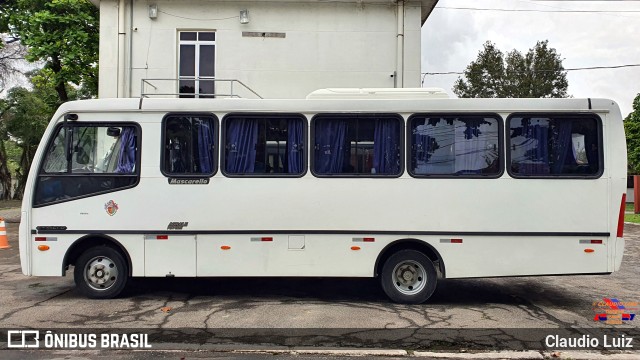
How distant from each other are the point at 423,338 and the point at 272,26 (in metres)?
11.0

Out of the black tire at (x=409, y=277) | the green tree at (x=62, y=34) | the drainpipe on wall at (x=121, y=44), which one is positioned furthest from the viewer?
the green tree at (x=62, y=34)

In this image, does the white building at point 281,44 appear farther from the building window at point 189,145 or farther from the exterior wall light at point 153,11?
the building window at point 189,145

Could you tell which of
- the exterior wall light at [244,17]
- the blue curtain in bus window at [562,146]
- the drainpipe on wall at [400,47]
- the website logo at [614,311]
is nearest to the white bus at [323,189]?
the blue curtain in bus window at [562,146]

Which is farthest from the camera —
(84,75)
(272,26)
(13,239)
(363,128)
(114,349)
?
(84,75)

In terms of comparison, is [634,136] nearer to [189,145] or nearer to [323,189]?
[323,189]

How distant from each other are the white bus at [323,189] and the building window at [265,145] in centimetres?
2

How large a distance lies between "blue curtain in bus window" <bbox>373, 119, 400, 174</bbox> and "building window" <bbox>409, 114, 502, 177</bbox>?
24 cm

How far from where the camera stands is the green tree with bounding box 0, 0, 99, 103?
55.2ft

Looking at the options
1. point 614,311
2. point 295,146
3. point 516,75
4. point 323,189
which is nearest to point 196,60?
point 295,146

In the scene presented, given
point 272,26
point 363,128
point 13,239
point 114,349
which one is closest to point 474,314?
point 363,128

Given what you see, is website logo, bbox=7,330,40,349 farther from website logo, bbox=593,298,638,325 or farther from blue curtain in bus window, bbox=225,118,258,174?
website logo, bbox=593,298,638,325

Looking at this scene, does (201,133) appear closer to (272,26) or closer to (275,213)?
(275,213)

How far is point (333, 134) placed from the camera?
7.39 metres

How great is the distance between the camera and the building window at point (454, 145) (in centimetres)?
721
